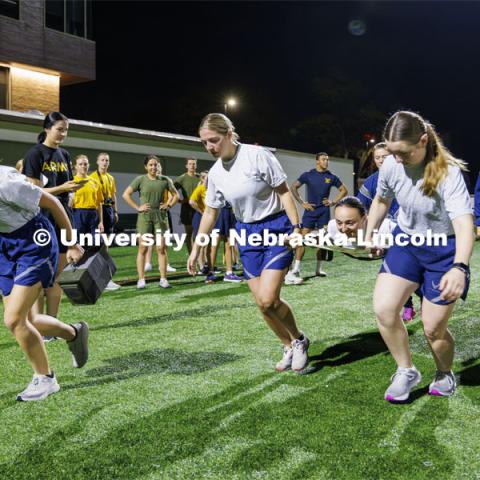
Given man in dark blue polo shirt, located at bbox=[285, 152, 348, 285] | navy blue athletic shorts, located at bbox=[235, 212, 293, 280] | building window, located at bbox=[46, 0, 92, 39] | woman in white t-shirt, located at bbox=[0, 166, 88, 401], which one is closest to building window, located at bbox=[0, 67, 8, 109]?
building window, located at bbox=[46, 0, 92, 39]

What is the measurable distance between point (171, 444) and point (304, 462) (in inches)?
30.3

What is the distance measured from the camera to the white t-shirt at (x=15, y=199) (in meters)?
3.76

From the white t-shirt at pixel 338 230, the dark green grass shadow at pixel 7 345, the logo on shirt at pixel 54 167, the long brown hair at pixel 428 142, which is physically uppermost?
the long brown hair at pixel 428 142

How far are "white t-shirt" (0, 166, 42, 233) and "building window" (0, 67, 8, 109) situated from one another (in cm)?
2320

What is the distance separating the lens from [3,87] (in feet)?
82.1

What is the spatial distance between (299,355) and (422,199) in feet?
5.80

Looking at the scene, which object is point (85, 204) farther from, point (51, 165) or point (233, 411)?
point (233, 411)

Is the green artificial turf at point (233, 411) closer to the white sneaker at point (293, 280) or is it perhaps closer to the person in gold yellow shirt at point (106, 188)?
the white sneaker at point (293, 280)

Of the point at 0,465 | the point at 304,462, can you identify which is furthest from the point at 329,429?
the point at 0,465

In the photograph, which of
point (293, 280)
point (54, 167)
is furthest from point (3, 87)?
point (54, 167)

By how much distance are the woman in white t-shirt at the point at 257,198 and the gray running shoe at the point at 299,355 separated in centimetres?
28

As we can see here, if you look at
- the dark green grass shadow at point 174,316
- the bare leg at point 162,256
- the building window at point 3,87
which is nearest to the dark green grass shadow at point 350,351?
the dark green grass shadow at point 174,316

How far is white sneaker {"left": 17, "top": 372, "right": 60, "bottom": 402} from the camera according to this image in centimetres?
420

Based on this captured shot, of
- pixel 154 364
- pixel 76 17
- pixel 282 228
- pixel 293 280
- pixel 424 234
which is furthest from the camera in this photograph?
pixel 76 17
